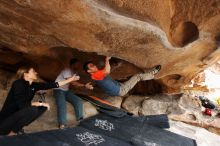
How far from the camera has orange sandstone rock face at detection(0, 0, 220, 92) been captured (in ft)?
13.7

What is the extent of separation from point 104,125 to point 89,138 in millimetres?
525

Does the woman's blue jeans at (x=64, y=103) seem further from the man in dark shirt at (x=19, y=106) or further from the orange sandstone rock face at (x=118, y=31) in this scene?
the man in dark shirt at (x=19, y=106)

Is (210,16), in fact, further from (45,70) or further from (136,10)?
(45,70)

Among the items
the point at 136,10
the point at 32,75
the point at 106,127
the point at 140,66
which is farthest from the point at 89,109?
the point at 136,10

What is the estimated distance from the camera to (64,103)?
214 inches

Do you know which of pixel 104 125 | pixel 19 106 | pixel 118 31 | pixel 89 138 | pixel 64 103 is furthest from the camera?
pixel 64 103

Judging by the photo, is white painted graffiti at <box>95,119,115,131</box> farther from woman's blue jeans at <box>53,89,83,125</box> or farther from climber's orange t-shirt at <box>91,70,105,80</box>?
climber's orange t-shirt at <box>91,70,105,80</box>

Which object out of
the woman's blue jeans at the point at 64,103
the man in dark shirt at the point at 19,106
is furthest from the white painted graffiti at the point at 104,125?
the man in dark shirt at the point at 19,106

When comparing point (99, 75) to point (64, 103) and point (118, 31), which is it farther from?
point (118, 31)

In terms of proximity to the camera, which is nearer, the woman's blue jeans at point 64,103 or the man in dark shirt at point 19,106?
the man in dark shirt at point 19,106

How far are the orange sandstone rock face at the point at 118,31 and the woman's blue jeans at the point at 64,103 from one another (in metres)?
0.58

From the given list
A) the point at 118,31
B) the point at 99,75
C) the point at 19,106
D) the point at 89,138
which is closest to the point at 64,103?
the point at 99,75

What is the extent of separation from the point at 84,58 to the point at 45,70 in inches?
31.9

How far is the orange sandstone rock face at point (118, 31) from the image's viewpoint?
418 centimetres
